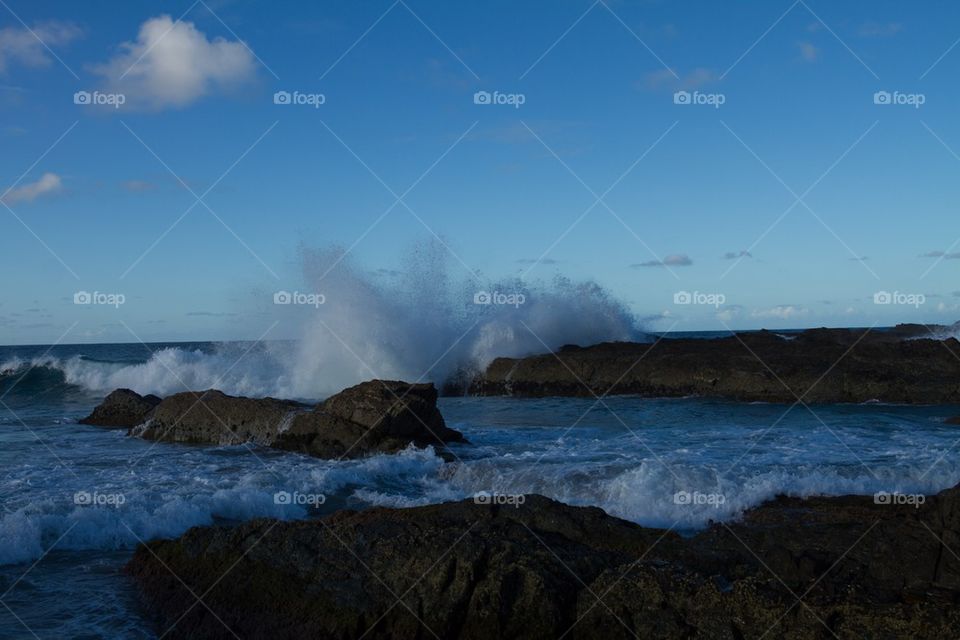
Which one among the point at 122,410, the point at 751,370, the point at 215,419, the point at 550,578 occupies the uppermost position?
the point at 751,370

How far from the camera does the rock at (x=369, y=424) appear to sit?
1425 centimetres

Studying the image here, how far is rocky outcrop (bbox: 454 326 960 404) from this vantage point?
22.3m

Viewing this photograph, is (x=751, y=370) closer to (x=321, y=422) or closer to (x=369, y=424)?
(x=369, y=424)

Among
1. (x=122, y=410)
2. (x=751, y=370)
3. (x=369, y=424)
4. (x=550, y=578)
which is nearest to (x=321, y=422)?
(x=369, y=424)

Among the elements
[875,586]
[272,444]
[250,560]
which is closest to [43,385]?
[272,444]

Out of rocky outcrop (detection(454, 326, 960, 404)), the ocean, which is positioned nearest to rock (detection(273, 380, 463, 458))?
the ocean

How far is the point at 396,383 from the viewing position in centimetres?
1555

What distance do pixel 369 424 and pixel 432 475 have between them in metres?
2.41

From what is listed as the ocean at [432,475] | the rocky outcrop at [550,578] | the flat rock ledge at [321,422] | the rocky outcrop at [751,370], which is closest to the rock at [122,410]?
the ocean at [432,475]

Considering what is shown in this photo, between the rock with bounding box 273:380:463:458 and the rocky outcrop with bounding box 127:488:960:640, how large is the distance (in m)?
6.95

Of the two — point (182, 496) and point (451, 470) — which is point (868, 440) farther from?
point (182, 496)

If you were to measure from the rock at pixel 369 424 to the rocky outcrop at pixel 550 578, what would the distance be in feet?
22.8

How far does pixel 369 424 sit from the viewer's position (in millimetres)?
14484

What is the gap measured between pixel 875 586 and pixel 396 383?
10.8 metres
